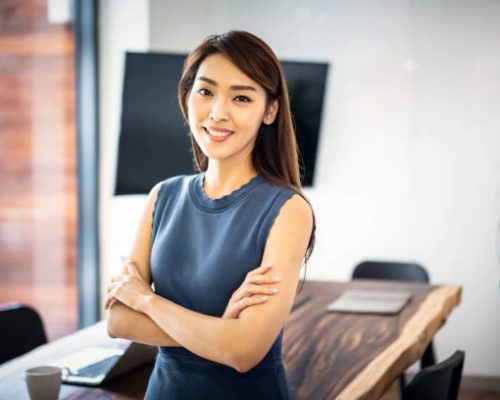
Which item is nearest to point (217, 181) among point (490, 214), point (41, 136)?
point (41, 136)

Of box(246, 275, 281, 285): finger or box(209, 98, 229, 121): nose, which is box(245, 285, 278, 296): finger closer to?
box(246, 275, 281, 285): finger

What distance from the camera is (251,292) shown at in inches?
62.4

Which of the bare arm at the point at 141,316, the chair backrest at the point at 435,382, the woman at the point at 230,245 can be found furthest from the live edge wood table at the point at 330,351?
the woman at the point at 230,245

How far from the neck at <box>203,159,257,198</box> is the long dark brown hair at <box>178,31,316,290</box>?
4cm

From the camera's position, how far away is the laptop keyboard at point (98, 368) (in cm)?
215

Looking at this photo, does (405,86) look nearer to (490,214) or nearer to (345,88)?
(345,88)

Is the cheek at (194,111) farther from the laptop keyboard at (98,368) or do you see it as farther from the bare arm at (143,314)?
the laptop keyboard at (98,368)

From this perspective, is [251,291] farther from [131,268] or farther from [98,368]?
[98,368]

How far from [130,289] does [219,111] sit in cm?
45

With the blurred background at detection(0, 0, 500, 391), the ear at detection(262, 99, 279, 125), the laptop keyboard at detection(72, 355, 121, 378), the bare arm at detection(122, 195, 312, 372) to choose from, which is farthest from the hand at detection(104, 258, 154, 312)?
the blurred background at detection(0, 0, 500, 391)

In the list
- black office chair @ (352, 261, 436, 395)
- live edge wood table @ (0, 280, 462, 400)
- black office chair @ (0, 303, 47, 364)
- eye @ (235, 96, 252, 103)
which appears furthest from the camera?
black office chair @ (352, 261, 436, 395)

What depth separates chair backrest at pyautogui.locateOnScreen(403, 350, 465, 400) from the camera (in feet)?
6.48

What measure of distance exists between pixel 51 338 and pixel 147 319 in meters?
3.39

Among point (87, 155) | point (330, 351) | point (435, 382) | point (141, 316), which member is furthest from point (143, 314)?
point (87, 155)
